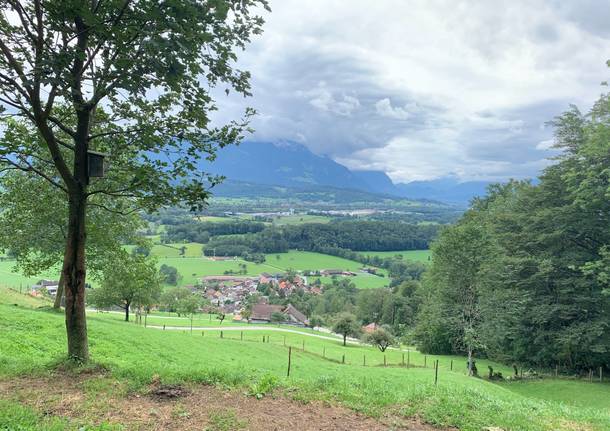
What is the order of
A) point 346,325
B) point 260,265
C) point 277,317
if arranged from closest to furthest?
point 346,325 → point 277,317 → point 260,265

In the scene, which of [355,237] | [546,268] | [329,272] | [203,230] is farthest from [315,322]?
[203,230]

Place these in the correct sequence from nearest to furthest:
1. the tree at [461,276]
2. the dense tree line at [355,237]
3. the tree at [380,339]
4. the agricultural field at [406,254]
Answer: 1. the tree at [461,276]
2. the tree at [380,339]
3. the agricultural field at [406,254]
4. the dense tree line at [355,237]

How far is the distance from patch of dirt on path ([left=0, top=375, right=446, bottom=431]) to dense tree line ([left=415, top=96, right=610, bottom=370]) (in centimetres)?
2275

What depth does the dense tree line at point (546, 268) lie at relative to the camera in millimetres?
24953

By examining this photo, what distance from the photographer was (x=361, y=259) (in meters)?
130

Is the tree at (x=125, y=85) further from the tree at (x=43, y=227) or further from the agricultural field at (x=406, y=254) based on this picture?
the agricultural field at (x=406, y=254)

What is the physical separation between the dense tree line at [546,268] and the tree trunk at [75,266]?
83.8 feet

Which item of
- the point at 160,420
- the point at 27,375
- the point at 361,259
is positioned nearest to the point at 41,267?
the point at 27,375

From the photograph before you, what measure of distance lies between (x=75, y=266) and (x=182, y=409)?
3370mm

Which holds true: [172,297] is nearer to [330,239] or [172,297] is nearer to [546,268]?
[546,268]

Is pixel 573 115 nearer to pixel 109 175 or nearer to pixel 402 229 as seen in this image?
pixel 109 175

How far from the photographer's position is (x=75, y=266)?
24.1ft

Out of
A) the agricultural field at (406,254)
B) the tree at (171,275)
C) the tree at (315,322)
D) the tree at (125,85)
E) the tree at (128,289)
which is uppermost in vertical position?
the tree at (125,85)

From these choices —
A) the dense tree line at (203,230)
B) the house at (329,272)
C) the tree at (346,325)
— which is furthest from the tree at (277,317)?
the dense tree line at (203,230)
